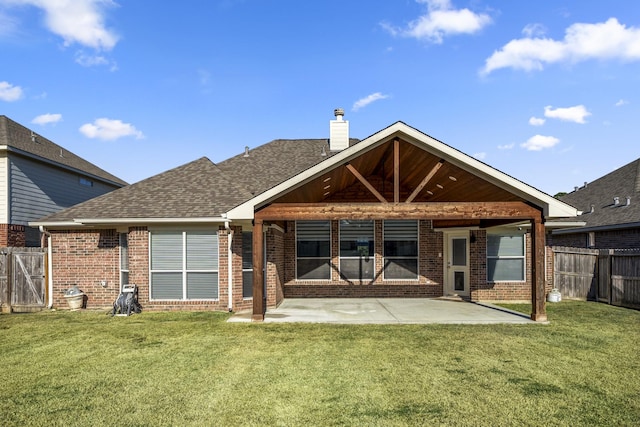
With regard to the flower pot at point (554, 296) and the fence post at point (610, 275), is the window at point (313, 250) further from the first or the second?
the fence post at point (610, 275)

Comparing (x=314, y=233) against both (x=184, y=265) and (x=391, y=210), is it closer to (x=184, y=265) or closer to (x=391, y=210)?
(x=184, y=265)

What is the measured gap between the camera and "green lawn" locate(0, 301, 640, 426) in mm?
4488

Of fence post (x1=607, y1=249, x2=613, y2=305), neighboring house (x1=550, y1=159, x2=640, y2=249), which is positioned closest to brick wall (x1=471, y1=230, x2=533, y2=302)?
fence post (x1=607, y1=249, x2=613, y2=305)

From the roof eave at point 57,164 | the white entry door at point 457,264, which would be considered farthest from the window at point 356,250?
the roof eave at point 57,164

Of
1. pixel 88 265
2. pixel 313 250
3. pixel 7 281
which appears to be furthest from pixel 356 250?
pixel 7 281

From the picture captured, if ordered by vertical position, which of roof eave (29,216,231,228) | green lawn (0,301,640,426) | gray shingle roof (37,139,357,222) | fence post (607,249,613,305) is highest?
gray shingle roof (37,139,357,222)

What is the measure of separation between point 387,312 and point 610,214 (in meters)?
13.6

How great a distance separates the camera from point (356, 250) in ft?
46.2

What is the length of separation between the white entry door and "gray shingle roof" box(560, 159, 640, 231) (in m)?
7.63

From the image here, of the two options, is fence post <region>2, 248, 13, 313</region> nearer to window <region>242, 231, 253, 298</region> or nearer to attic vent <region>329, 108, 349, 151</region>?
window <region>242, 231, 253, 298</region>

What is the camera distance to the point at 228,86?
54.0 ft

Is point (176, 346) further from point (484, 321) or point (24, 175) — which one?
point (24, 175)

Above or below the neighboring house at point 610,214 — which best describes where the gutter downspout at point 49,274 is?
below

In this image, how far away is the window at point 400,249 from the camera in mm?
14039
